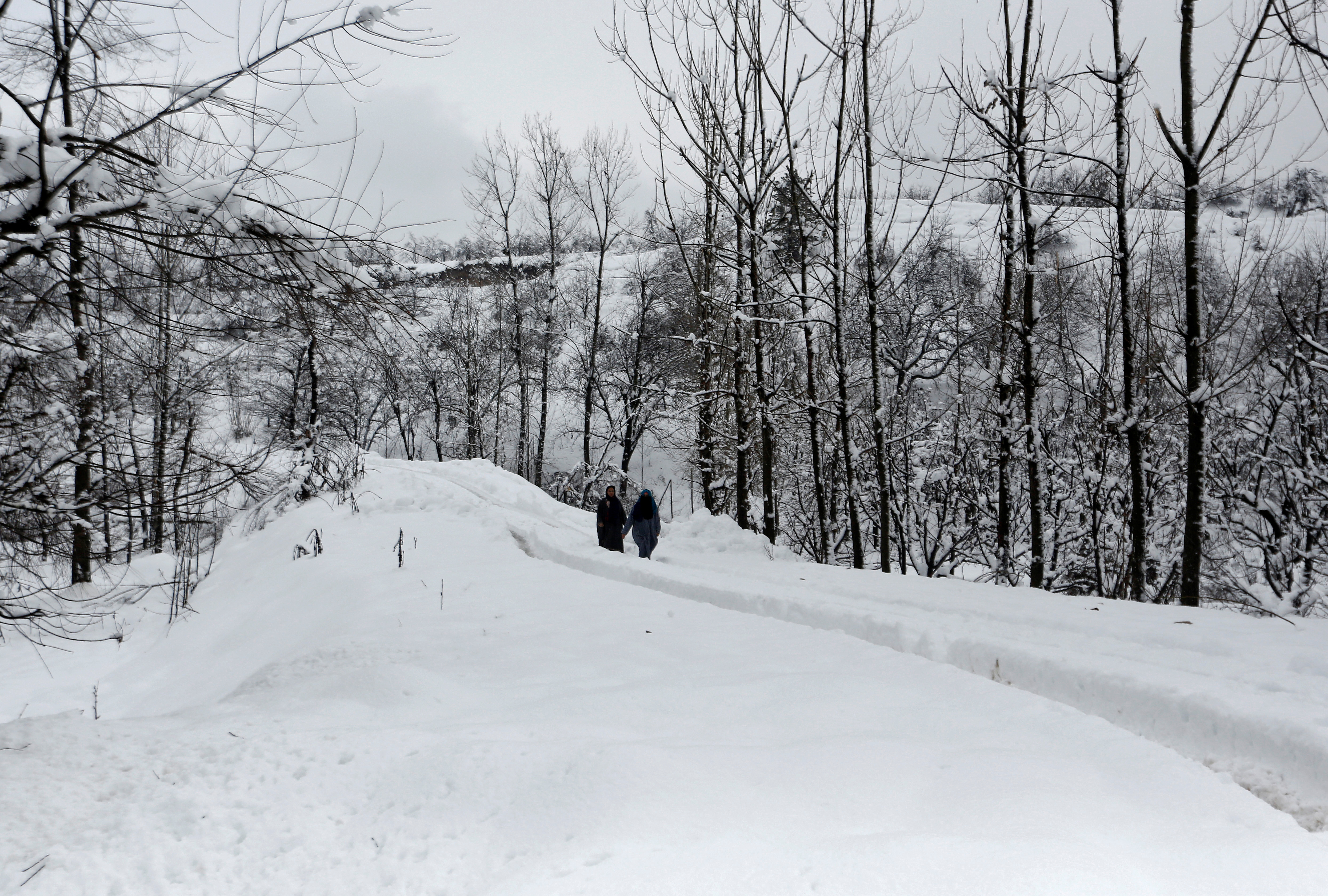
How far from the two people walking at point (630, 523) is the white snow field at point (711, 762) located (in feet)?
18.9

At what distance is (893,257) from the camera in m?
15.6

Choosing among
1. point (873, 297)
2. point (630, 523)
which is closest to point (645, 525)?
point (630, 523)

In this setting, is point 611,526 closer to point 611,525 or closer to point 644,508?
point 611,525

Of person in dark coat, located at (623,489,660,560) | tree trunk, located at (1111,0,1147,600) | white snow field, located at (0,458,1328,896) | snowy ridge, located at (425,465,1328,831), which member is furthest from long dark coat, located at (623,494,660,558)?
tree trunk, located at (1111,0,1147,600)

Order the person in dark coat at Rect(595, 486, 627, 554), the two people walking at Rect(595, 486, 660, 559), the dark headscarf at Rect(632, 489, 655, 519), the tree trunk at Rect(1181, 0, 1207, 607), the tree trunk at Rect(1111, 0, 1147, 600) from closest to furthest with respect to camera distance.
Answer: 1. the tree trunk at Rect(1181, 0, 1207, 607)
2. the tree trunk at Rect(1111, 0, 1147, 600)
3. the dark headscarf at Rect(632, 489, 655, 519)
4. the two people walking at Rect(595, 486, 660, 559)
5. the person in dark coat at Rect(595, 486, 627, 554)

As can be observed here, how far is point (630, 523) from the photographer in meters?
13.5

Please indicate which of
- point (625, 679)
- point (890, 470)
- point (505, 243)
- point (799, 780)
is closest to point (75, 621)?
point (625, 679)

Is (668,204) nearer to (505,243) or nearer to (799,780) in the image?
(799,780)

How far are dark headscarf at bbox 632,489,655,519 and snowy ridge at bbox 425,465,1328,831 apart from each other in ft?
9.74

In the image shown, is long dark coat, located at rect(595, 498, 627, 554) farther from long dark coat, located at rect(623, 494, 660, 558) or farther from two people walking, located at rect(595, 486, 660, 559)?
long dark coat, located at rect(623, 494, 660, 558)

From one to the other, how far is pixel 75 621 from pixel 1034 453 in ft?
47.5

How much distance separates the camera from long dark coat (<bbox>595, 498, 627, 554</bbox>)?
13.9 meters

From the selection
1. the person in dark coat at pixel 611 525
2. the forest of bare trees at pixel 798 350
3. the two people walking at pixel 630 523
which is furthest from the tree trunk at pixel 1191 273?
the person in dark coat at pixel 611 525

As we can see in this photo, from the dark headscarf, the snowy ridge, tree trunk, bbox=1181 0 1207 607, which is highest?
tree trunk, bbox=1181 0 1207 607
